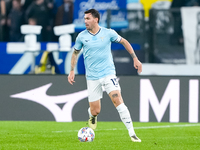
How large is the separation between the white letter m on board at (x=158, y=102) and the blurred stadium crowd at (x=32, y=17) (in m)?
2.83

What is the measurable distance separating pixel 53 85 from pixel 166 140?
13.5ft

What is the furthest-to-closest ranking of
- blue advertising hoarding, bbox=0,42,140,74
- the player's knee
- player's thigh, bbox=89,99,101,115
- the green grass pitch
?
blue advertising hoarding, bbox=0,42,140,74 → the player's knee → player's thigh, bbox=89,99,101,115 → the green grass pitch

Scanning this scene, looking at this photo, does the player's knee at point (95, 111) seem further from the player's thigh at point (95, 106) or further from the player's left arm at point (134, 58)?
the player's left arm at point (134, 58)

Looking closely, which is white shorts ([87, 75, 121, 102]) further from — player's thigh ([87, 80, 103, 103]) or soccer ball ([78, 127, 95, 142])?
soccer ball ([78, 127, 95, 142])

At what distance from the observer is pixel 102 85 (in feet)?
25.6

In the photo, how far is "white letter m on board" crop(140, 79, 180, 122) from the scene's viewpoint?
11023mm

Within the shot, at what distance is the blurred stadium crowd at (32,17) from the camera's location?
12.2m

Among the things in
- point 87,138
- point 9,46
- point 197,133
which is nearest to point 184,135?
point 197,133

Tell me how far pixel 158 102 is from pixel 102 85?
3.50 m

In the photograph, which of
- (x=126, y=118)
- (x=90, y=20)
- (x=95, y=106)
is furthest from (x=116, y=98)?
(x=90, y=20)

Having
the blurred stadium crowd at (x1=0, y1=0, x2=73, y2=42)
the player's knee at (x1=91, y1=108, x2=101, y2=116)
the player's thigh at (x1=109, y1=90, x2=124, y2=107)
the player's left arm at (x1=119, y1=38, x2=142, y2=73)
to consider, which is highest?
the blurred stadium crowd at (x1=0, y1=0, x2=73, y2=42)

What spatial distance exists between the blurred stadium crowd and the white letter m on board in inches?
111

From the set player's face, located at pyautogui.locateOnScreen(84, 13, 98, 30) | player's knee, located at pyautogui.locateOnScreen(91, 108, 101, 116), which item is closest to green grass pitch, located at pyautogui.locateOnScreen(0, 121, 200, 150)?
player's knee, located at pyautogui.locateOnScreen(91, 108, 101, 116)

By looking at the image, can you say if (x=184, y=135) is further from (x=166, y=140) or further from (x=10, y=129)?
(x=10, y=129)
